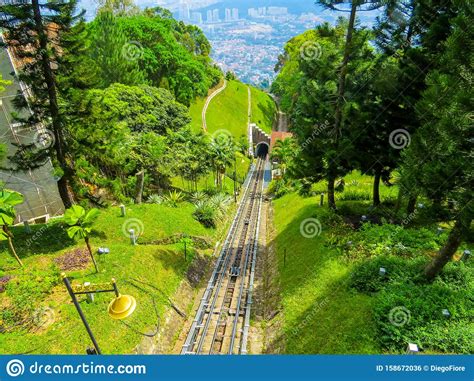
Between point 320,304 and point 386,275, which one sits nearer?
point 386,275

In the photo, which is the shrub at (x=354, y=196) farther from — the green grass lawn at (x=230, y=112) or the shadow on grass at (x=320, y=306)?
the green grass lawn at (x=230, y=112)

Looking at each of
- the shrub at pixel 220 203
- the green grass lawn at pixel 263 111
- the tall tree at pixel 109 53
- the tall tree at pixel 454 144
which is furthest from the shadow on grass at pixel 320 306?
the green grass lawn at pixel 263 111

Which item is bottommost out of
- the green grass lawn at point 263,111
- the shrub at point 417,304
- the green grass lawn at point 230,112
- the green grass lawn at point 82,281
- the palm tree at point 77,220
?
the green grass lawn at point 263,111

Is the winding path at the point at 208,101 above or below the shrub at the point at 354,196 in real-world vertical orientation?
below

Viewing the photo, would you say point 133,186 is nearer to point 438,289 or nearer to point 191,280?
point 191,280

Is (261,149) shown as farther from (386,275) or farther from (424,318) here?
(424,318)

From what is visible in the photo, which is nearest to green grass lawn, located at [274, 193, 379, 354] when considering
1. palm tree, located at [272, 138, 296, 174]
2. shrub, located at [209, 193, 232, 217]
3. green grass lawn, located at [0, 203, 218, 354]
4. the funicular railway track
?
the funicular railway track

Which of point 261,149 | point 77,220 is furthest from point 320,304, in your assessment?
point 261,149
